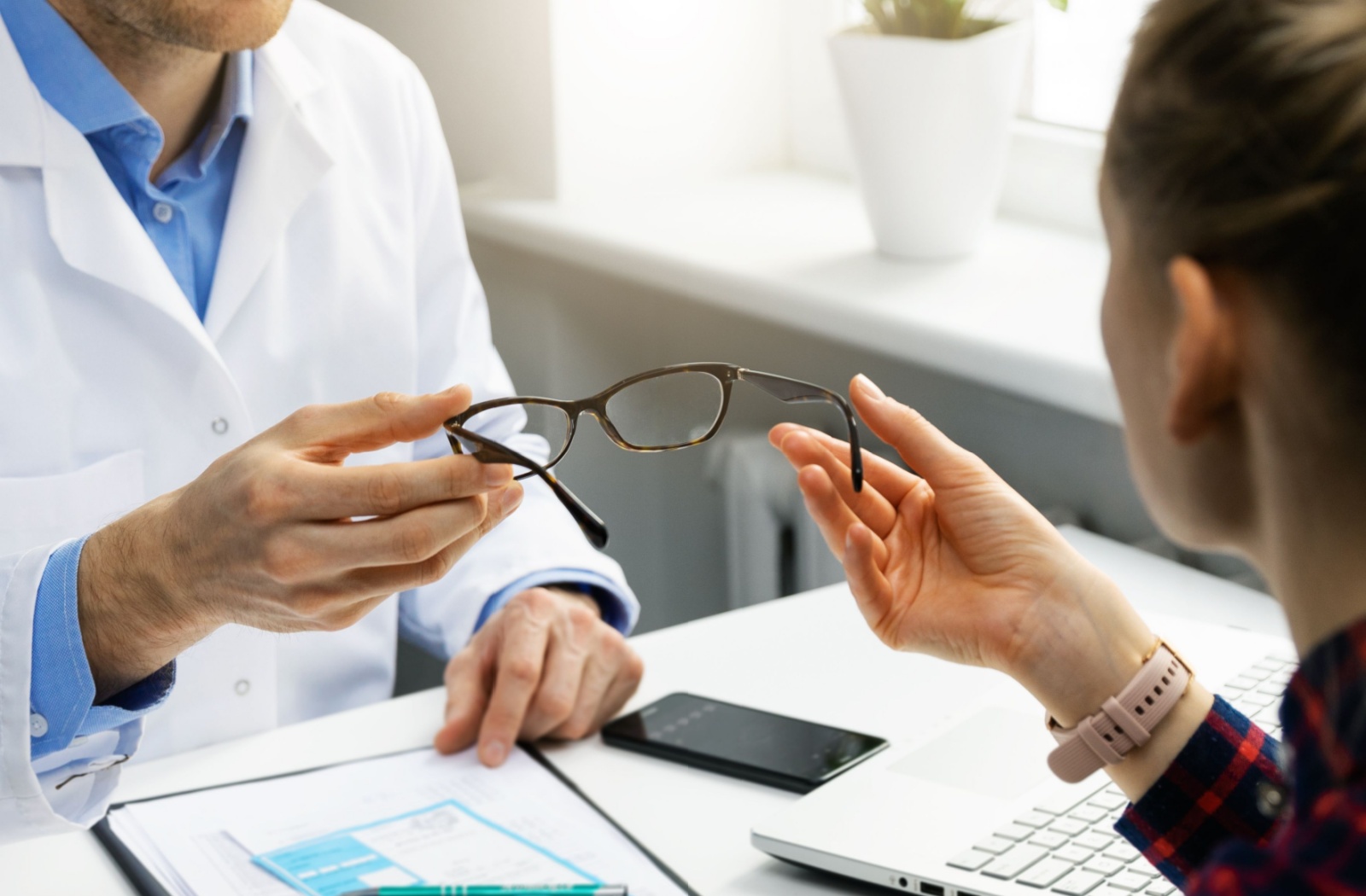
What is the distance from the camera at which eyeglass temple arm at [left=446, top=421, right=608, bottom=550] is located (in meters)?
0.77

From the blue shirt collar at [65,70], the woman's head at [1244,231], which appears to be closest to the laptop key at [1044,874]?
the woman's head at [1244,231]

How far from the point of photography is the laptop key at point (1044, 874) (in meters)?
0.79

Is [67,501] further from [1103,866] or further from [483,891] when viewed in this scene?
[1103,866]

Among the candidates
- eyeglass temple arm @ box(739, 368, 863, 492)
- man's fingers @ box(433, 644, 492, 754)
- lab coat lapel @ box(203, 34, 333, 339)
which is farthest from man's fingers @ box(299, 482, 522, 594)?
lab coat lapel @ box(203, 34, 333, 339)

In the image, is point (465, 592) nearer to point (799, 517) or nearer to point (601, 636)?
point (601, 636)

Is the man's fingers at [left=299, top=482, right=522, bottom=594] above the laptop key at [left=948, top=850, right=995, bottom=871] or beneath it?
above

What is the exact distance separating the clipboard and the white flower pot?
2.78 ft

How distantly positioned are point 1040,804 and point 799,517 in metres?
0.96

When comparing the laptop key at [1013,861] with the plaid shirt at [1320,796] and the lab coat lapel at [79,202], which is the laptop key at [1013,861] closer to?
the plaid shirt at [1320,796]

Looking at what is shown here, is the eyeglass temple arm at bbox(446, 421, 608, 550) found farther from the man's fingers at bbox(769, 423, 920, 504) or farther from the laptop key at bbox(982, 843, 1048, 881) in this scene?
the laptop key at bbox(982, 843, 1048, 881)

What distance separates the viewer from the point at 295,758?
40.9 inches

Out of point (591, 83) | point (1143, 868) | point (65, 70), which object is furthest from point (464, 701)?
point (591, 83)

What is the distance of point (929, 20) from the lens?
5.02 ft

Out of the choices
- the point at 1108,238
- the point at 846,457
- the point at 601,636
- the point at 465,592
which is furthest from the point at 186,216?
the point at 1108,238
